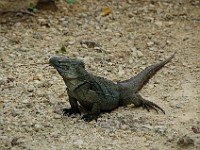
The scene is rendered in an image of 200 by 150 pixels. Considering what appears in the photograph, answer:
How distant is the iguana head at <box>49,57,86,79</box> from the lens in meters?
6.34

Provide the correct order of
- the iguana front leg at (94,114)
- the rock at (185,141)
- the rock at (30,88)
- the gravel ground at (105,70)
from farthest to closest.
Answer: the rock at (30,88) → the iguana front leg at (94,114) → the gravel ground at (105,70) → the rock at (185,141)

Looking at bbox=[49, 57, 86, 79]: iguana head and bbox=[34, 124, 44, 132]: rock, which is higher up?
bbox=[49, 57, 86, 79]: iguana head

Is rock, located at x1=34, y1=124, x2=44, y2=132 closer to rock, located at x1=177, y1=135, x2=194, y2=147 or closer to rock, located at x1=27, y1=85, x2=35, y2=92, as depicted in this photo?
rock, located at x1=27, y1=85, x2=35, y2=92

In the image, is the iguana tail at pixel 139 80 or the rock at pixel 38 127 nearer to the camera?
the rock at pixel 38 127

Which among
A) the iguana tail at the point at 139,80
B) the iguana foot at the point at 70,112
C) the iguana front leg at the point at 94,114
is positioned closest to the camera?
the iguana front leg at the point at 94,114

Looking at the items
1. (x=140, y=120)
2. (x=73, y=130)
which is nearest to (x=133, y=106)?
(x=140, y=120)

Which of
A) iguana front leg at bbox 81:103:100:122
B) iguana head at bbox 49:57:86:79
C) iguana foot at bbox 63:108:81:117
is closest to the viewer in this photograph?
iguana head at bbox 49:57:86:79

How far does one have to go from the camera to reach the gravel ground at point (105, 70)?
6059 mm

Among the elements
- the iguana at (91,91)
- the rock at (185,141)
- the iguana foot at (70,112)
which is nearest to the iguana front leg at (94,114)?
the iguana at (91,91)

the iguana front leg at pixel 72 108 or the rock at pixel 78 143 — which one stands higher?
the iguana front leg at pixel 72 108

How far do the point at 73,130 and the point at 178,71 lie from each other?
79.5 inches

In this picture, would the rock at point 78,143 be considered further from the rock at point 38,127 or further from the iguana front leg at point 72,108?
the iguana front leg at point 72,108

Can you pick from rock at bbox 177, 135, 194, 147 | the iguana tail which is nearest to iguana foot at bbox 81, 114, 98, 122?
the iguana tail

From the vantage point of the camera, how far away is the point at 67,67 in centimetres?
636
